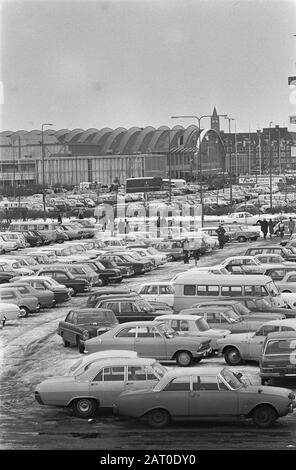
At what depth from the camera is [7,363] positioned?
77.2 ft

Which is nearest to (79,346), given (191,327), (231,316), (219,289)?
(191,327)

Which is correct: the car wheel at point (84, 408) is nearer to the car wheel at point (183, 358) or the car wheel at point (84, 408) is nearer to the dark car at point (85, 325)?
the car wheel at point (183, 358)

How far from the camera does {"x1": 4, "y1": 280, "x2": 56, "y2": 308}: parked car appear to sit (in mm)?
33031

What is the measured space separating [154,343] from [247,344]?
6.04ft

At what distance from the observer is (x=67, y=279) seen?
3722cm

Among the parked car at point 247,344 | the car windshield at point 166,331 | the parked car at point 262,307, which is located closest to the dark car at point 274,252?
the parked car at point 262,307

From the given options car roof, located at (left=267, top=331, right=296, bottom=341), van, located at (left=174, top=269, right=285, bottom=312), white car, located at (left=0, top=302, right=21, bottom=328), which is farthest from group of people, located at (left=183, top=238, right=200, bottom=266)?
car roof, located at (left=267, top=331, right=296, bottom=341)

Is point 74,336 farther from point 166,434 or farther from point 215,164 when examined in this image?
point 215,164

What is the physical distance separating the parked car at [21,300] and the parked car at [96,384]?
1245 centimetres

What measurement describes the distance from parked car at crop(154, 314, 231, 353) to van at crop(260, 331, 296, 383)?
287 cm

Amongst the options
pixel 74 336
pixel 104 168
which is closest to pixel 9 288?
pixel 74 336

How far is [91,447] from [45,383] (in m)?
2.58

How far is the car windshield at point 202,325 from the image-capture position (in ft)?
79.8
